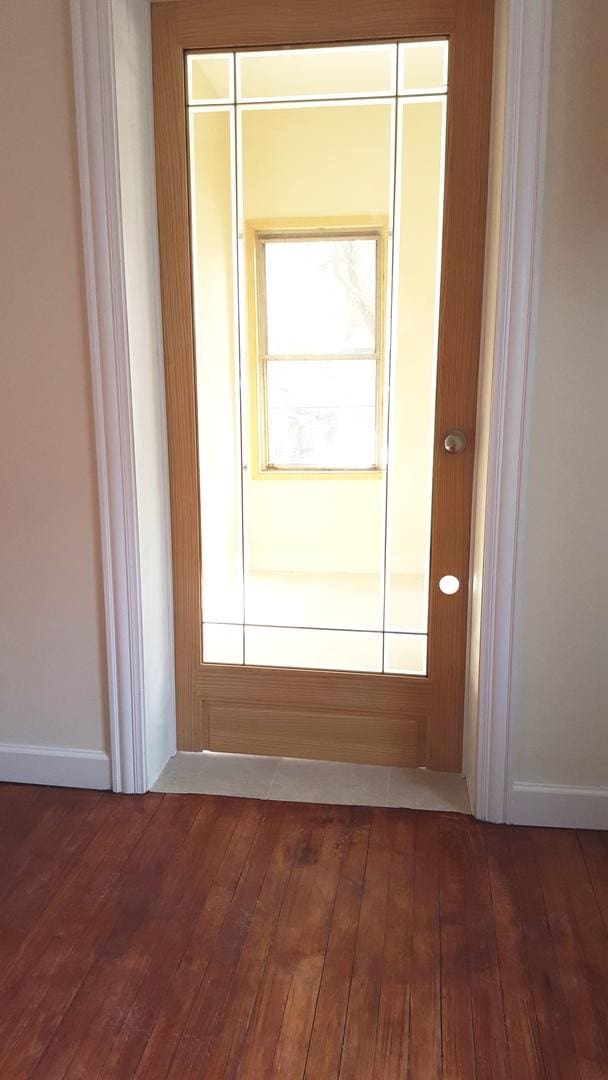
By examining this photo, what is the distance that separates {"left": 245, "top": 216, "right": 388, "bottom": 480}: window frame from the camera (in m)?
2.26

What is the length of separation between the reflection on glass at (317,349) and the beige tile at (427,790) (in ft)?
1.07

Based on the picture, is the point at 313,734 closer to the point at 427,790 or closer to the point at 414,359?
the point at 427,790

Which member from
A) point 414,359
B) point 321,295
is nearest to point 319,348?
point 321,295

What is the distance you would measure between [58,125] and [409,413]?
1.20 m

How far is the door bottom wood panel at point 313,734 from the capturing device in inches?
99.1

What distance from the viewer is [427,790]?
7.89ft

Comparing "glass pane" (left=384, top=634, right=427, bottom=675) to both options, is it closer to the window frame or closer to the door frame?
the door frame

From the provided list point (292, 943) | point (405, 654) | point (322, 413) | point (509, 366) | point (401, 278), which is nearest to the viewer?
point (292, 943)

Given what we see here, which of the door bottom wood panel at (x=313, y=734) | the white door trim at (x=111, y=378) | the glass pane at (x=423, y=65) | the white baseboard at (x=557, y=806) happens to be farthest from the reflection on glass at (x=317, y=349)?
the white baseboard at (x=557, y=806)

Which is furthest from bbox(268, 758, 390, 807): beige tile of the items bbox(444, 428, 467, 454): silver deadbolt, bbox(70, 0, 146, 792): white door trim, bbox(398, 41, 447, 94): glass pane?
bbox(398, 41, 447, 94): glass pane

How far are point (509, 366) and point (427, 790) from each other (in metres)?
1.26

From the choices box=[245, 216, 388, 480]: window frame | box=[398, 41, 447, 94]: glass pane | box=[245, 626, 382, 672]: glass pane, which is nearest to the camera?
box=[398, 41, 447, 94]: glass pane

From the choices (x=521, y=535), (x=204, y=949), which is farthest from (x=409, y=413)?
(x=204, y=949)

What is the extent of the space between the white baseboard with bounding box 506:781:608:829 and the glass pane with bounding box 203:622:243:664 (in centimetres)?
93
